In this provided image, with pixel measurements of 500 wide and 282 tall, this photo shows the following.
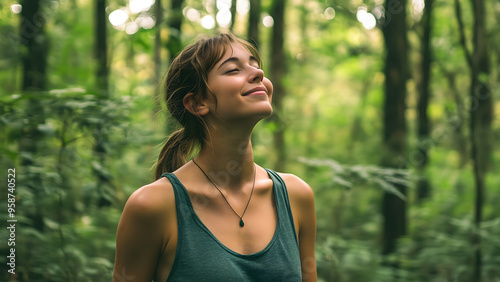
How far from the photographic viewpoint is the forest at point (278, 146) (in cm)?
368

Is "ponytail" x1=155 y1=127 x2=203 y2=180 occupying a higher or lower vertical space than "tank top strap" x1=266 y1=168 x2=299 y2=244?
higher

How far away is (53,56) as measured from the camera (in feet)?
36.2

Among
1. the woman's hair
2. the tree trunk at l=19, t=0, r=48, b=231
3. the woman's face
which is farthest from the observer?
the tree trunk at l=19, t=0, r=48, b=231

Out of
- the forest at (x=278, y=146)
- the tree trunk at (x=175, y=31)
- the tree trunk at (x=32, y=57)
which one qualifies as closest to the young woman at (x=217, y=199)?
the forest at (x=278, y=146)

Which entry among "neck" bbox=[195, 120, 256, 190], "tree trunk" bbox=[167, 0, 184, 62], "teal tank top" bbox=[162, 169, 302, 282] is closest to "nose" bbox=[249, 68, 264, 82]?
"neck" bbox=[195, 120, 256, 190]

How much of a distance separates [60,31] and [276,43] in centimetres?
549

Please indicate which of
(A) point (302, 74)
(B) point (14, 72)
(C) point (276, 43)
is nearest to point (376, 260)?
(C) point (276, 43)

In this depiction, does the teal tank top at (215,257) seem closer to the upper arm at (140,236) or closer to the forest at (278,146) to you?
the upper arm at (140,236)

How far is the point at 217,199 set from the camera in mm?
1899

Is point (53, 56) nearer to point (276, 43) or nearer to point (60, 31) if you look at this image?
point (60, 31)

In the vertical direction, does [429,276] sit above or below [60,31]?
below

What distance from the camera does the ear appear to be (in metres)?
1.96

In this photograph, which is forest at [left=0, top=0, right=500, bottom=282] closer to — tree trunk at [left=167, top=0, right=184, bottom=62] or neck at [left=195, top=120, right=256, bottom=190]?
tree trunk at [left=167, top=0, right=184, bottom=62]

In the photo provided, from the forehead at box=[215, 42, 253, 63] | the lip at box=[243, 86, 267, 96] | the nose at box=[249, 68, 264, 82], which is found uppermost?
the forehead at box=[215, 42, 253, 63]
